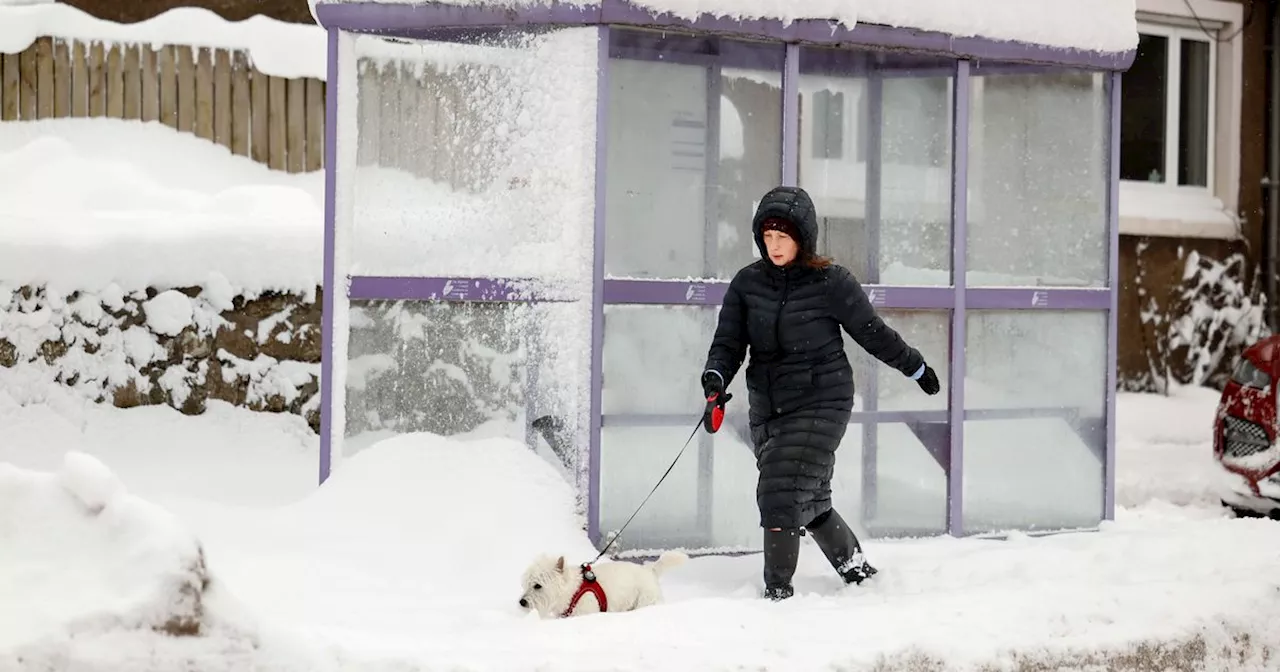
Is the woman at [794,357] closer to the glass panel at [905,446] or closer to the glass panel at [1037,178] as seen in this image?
the glass panel at [905,446]

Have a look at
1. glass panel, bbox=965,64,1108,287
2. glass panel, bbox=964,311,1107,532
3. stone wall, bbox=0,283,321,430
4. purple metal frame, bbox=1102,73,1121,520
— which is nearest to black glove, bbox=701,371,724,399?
glass panel, bbox=964,311,1107,532

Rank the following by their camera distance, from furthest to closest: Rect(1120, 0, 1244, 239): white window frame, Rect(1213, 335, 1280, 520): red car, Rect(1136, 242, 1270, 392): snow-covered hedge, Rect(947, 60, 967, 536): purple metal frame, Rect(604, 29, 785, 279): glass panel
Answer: Rect(1120, 0, 1244, 239): white window frame, Rect(1136, 242, 1270, 392): snow-covered hedge, Rect(1213, 335, 1280, 520): red car, Rect(947, 60, 967, 536): purple metal frame, Rect(604, 29, 785, 279): glass panel

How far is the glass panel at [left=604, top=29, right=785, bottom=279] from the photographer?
6.29 metres

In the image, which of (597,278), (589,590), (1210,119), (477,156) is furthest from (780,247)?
(1210,119)

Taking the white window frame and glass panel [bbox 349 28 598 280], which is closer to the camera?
glass panel [bbox 349 28 598 280]

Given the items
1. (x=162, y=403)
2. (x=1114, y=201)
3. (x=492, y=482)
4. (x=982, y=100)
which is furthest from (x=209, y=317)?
(x=1114, y=201)

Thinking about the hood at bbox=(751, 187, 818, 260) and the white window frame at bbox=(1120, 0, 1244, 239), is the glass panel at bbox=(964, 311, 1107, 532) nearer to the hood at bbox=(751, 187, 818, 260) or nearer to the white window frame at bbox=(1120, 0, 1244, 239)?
the hood at bbox=(751, 187, 818, 260)

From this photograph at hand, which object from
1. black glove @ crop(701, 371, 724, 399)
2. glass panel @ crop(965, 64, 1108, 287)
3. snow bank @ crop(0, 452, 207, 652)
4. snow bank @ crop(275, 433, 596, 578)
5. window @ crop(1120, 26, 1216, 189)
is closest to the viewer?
snow bank @ crop(0, 452, 207, 652)

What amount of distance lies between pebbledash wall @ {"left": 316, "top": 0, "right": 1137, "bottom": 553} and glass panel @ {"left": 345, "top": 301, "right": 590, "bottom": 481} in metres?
0.01

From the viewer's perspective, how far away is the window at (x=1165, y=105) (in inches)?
500

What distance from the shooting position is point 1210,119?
12734 mm

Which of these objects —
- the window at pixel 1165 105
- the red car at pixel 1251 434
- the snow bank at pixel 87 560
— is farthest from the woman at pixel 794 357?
the window at pixel 1165 105

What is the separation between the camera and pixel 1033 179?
7.10m

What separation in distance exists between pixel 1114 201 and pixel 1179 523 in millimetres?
1588
